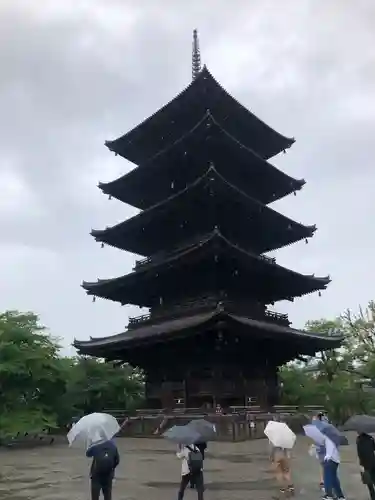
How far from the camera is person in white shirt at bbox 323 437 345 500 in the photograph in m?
9.80

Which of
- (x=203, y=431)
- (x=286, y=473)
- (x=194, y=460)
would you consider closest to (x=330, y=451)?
(x=286, y=473)

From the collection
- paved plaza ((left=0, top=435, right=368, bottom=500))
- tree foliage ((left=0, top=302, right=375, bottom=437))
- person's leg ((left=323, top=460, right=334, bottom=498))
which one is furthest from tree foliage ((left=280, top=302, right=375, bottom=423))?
person's leg ((left=323, top=460, right=334, bottom=498))

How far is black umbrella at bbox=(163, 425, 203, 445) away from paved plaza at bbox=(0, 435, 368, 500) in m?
2.53

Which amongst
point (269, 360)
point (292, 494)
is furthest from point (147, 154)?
point (292, 494)

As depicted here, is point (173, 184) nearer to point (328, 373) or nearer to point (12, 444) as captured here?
point (12, 444)

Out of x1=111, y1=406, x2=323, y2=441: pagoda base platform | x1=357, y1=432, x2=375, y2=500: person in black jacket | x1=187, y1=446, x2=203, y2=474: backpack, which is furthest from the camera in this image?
x1=111, y1=406, x2=323, y2=441: pagoda base platform

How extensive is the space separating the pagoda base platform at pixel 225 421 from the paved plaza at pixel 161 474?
0.89m

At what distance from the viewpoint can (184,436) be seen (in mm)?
9242

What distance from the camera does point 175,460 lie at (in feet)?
57.0

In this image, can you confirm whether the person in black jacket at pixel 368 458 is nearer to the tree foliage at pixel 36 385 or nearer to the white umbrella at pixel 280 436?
the white umbrella at pixel 280 436

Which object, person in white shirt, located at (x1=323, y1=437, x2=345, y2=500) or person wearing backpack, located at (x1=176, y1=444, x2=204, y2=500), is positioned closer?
person wearing backpack, located at (x1=176, y1=444, x2=204, y2=500)

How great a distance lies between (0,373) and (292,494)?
1958 cm

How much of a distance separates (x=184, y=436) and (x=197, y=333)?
16.0m

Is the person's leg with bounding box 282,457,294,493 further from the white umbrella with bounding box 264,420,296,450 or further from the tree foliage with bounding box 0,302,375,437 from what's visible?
the tree foliage with bounding box 0,302,375,437
